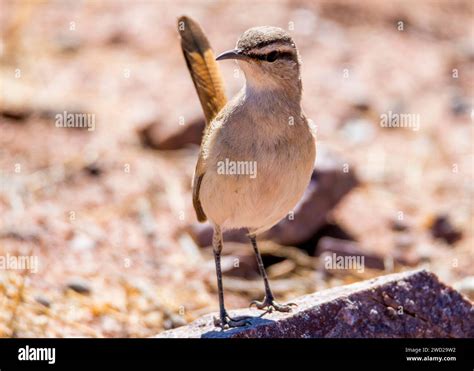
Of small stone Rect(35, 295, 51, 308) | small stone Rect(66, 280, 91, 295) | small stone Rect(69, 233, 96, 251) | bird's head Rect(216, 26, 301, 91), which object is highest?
bird's head Rect(216, 26, 301, 91)

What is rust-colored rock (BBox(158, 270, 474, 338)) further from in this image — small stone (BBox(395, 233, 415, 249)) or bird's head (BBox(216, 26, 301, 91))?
small stone (BBox(395, 233, 415, 249))

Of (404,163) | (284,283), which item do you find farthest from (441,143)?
(284,283)

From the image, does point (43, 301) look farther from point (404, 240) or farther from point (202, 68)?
point (404, 240)

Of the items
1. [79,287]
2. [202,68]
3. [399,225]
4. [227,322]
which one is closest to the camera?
[227,322]

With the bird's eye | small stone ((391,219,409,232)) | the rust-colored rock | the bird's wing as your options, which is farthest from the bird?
small stone ((391,219,409,232))

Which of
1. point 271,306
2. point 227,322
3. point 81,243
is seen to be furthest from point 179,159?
point 227,322
